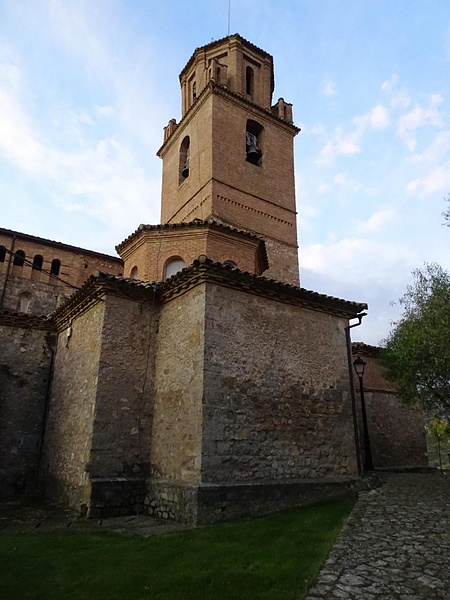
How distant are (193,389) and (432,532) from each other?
5.08m

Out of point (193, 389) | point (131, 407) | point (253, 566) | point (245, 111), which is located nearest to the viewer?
point (253, 566)

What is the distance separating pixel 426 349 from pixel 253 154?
1207cm

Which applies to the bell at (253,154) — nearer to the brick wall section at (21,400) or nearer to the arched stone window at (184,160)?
the arched stone window at (184,160)

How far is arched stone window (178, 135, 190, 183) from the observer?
67.3 feet

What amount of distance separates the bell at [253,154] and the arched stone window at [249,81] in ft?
12.7

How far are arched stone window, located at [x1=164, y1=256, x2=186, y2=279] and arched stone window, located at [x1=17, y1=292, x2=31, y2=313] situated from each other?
11.2 meters

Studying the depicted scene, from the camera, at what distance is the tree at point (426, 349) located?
12227 millimetres

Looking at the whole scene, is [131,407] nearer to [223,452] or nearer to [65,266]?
[223,452]

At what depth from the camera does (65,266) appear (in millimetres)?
22547

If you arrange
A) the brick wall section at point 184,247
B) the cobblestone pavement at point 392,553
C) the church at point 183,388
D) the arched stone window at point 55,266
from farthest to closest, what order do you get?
the arched stone window at point 55,266
the brick wall section at point 184,247
the church at point 183,388
the cobblestone pavement at point 392,553

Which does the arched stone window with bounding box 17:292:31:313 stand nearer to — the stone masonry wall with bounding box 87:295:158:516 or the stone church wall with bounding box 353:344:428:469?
the stone masonry wall with bounding box 87:295:158:516

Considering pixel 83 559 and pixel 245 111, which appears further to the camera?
pixel 245 111

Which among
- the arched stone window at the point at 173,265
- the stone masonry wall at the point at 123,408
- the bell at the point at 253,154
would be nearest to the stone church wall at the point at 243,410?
the stone masonry wall at the point at 123,408

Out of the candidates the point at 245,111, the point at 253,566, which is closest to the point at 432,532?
the point at 253,566
